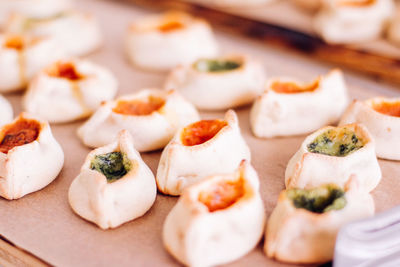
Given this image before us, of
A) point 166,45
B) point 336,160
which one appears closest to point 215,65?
point 166,45

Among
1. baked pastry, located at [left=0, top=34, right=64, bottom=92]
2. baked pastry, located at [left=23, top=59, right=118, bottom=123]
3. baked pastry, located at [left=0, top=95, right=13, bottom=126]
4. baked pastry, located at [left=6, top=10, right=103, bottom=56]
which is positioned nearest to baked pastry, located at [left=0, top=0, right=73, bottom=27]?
baked pastry, located at [left=6, top=10, right=103, bottom=56]

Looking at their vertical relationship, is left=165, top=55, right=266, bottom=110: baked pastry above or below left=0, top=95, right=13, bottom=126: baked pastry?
above

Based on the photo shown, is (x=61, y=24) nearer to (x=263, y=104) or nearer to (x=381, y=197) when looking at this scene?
(x=263, y=104)

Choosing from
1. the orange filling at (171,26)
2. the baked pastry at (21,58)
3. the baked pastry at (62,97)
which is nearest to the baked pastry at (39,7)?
the baked pastry at (21,58)

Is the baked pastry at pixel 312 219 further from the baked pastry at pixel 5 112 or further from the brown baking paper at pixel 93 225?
the baked pastry at pixel 5 112

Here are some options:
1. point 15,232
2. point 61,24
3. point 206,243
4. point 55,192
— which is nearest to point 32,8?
point 61,24

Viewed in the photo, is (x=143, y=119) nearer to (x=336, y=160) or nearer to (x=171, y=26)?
(x=336, y=160)

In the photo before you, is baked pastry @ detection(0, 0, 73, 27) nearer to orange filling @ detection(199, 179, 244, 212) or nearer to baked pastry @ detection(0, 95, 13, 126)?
baked pastry @ detection(0, 95, 13, 126)
